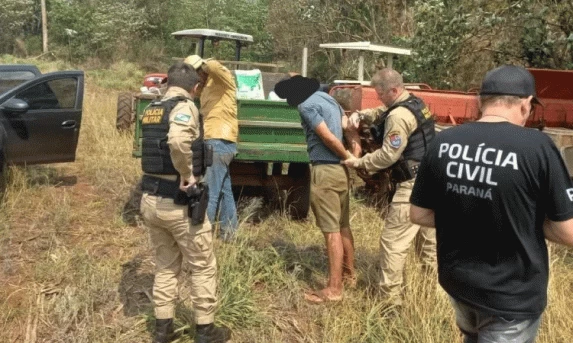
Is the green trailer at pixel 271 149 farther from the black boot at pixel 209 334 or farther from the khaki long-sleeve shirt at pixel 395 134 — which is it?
the black boot at pixel 209 334

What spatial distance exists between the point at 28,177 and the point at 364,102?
394 cm

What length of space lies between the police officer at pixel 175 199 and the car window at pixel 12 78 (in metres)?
4.20

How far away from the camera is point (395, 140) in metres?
4.18

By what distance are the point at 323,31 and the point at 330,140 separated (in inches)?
724

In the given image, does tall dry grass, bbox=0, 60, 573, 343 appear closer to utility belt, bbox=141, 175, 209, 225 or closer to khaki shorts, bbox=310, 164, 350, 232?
khaki shorts, bbox=310, 164, 350, 232

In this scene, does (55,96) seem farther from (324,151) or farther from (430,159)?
(430,159)

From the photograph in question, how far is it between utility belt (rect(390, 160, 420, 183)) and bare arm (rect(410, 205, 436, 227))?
1587mm

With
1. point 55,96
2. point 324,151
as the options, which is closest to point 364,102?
point 324,151

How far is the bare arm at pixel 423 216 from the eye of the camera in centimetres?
273

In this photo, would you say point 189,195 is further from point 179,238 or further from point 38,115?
point 38,115

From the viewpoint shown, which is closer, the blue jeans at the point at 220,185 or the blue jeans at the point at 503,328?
the blue jeans at the point at 503,328

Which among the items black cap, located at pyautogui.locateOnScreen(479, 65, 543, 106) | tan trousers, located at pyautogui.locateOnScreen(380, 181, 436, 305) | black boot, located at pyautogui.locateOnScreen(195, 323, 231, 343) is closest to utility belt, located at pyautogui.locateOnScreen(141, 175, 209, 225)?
black boot, located at pyautogui.locateOnScreen(195, 323, 231, 343)

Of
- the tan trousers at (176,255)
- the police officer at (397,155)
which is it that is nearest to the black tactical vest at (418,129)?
the police officer at (397,155)

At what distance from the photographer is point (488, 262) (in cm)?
249
